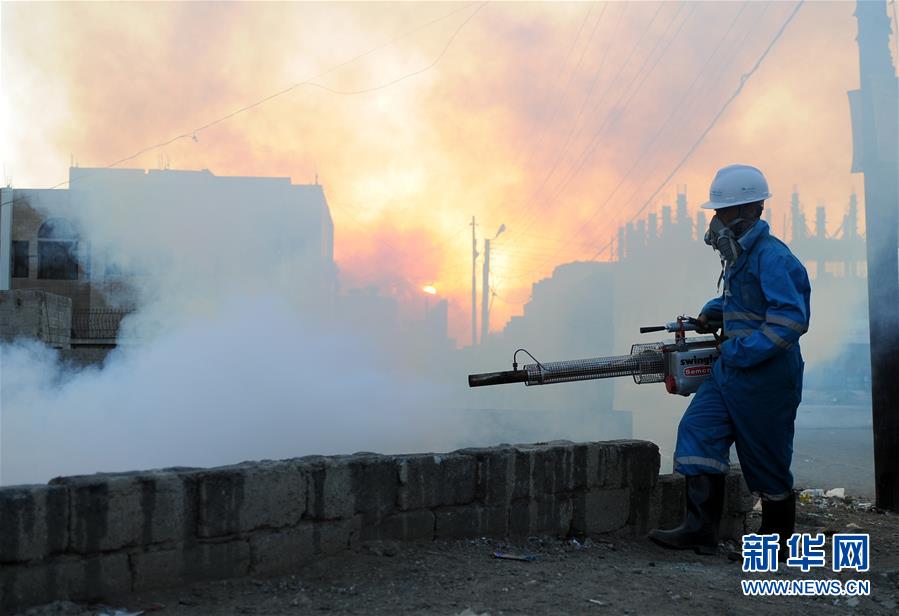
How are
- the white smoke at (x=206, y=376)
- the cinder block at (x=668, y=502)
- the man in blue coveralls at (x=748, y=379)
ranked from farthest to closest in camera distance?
the white smoke at (x=206, y=376) → the cinder block at (x=668, y=502) → the man in blue coveralls at (x=748, y=379)

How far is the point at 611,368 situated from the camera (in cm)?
459

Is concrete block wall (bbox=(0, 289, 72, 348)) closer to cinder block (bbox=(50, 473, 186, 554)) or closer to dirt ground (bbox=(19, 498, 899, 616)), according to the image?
cinder block (bbox=(50, 473, 186, 554))

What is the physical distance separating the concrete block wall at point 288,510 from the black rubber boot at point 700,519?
48 cm

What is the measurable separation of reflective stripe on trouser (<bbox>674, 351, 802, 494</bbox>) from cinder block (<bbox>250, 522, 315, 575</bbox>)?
203 cm

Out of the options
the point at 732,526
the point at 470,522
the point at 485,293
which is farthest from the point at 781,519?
the point at 485,293

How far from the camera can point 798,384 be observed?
409 cm

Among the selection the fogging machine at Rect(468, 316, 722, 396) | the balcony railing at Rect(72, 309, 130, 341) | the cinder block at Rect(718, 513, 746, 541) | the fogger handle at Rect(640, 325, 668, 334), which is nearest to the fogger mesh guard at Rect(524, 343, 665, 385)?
the fogging machine at Rect(468, 316, 722, 396)

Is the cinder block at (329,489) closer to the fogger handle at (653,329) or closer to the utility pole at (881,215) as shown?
the fogger handle at (653,329)

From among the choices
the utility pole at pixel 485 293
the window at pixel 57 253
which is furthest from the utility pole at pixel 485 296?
the window at pixel 57 253

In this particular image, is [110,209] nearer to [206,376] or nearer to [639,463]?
[206,376]

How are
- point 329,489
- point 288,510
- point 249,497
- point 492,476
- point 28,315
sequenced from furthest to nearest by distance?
1. point 28,315
2. point 492,476
3. point 329,489
4. point 288,510
5. point 249,497

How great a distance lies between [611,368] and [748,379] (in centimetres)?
78

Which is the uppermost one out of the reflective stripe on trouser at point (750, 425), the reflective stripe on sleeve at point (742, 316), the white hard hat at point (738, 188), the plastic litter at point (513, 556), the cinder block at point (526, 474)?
the white hard hat at point (738, 188)

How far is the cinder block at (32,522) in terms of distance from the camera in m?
2.98
